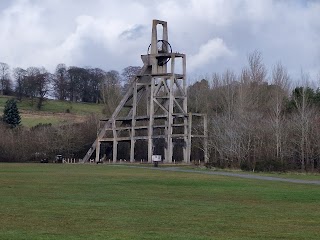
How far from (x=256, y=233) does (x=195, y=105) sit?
3158 inches

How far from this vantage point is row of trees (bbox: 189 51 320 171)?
59594 mm

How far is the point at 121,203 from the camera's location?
23.2 m

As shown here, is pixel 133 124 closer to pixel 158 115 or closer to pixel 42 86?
pixel 158 115

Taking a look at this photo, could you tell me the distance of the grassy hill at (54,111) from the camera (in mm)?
117644

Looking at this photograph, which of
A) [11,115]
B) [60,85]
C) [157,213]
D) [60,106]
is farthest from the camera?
[60,85]

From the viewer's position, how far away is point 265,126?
66000 mm

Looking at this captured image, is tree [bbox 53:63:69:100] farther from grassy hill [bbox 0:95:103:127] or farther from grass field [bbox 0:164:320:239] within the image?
grass field [bbox 0:164:320:239]

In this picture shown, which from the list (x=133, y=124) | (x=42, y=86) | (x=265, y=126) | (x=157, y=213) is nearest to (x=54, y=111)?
(x=42, y=86)

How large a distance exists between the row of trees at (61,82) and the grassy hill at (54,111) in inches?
146

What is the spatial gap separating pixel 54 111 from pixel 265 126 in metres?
73.6

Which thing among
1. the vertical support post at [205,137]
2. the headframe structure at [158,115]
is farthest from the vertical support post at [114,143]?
the vertical support post at [205,137]

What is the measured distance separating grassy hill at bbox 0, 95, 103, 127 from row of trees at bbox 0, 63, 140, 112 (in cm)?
372

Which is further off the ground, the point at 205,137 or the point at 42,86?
the point at 42,86

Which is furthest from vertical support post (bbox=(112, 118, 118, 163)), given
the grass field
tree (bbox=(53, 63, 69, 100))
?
tree (bbox=(53, 63, 69, 100))
